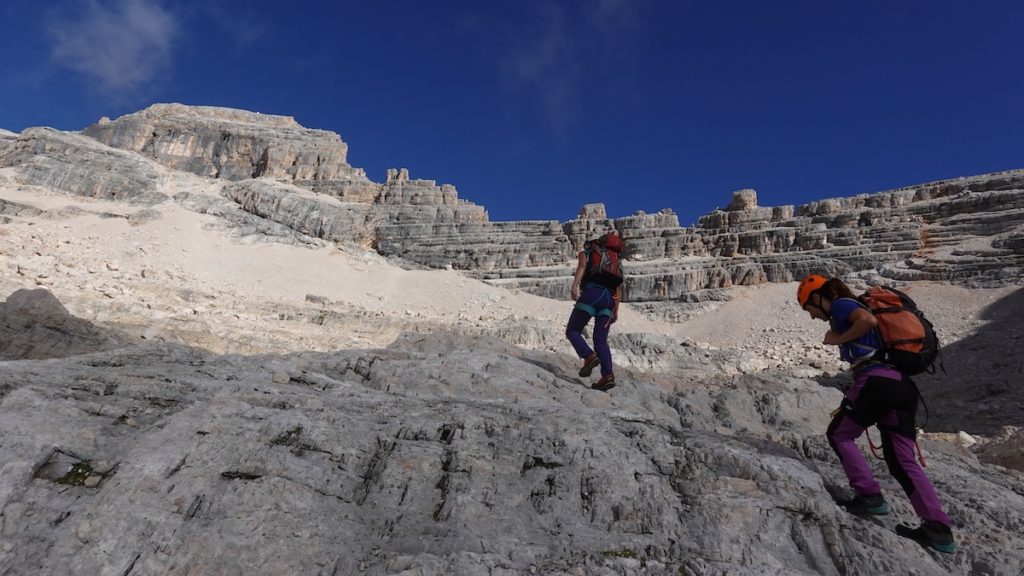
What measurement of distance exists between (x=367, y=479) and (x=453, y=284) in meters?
37.3

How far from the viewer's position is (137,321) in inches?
602

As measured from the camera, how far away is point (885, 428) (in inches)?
143

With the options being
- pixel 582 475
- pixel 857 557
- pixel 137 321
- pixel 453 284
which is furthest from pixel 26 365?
pixel 453 284

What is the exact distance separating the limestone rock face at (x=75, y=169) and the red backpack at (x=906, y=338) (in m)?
55.0

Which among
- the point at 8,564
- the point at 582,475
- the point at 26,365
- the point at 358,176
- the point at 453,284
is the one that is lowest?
the point at 8,564

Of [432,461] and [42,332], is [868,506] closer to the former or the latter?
[432,461]

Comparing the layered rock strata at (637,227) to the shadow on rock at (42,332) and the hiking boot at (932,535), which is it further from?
the hiking boot at (932,535)

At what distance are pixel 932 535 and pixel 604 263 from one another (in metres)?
4.17

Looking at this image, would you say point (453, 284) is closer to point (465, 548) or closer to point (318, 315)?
point (318, 315)

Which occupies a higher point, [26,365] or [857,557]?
[26,365]

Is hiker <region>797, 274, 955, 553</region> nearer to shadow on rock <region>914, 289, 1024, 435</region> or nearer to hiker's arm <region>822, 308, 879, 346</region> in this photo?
hiker's arm <region>822, 308, 879, 346</region>

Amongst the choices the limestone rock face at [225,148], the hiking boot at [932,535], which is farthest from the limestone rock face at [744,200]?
the hiking boot at [932,535]

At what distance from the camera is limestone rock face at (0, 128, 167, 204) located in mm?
44500

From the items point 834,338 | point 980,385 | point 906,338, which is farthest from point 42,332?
point 980,385
